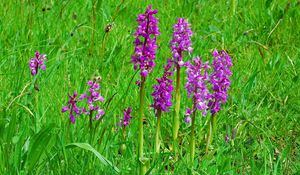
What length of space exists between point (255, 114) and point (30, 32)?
1.60 m

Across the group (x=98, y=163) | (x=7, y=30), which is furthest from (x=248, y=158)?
(x=7, y=30)

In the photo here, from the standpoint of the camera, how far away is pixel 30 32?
4.04 metres

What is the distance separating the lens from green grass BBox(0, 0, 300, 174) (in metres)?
2.52

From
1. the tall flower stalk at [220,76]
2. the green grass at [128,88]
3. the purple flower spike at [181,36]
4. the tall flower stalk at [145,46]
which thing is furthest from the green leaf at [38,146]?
the tall flower stalk at [220,76]

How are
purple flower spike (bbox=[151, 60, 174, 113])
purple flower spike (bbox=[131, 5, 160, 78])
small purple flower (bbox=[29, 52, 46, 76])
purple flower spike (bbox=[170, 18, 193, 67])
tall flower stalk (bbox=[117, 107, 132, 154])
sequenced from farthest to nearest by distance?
1. small purple flower (bbox=[29, 52, 46, 76])
2. tall flower stalk (bbox=[117, 107, 132, 154])
3. purple flower spike (bbox=[170, 18, 193, 67])
4. purple flower spike (bbox=[151, 60, 174, 113])
5. purple flower spike (bbox=[131, 5, 160, 78])

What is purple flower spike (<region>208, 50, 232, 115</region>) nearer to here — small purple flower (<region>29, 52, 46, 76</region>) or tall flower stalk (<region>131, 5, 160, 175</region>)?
tall flower stalk (<region>131, 5, 160, 175</region>)

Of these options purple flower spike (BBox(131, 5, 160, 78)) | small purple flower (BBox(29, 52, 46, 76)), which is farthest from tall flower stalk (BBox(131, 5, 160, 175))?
small purple flower (BBox(29, 52, 46, 76))

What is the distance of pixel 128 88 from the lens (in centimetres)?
257

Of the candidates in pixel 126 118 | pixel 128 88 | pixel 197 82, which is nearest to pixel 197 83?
pixel 197 82

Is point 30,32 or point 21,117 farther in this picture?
point 30,32

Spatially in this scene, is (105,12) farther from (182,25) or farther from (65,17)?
(182,25)

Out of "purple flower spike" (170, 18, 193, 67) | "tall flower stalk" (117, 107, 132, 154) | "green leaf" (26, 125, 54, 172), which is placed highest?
"purple flower spike" (170, 18, 193, 67)

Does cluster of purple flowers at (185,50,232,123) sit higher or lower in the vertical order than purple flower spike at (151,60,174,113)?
higher

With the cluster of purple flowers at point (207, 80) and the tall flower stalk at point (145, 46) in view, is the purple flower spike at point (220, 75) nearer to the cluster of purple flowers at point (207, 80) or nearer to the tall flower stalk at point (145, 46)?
the cluster of purple flowers at point (207, 80)
